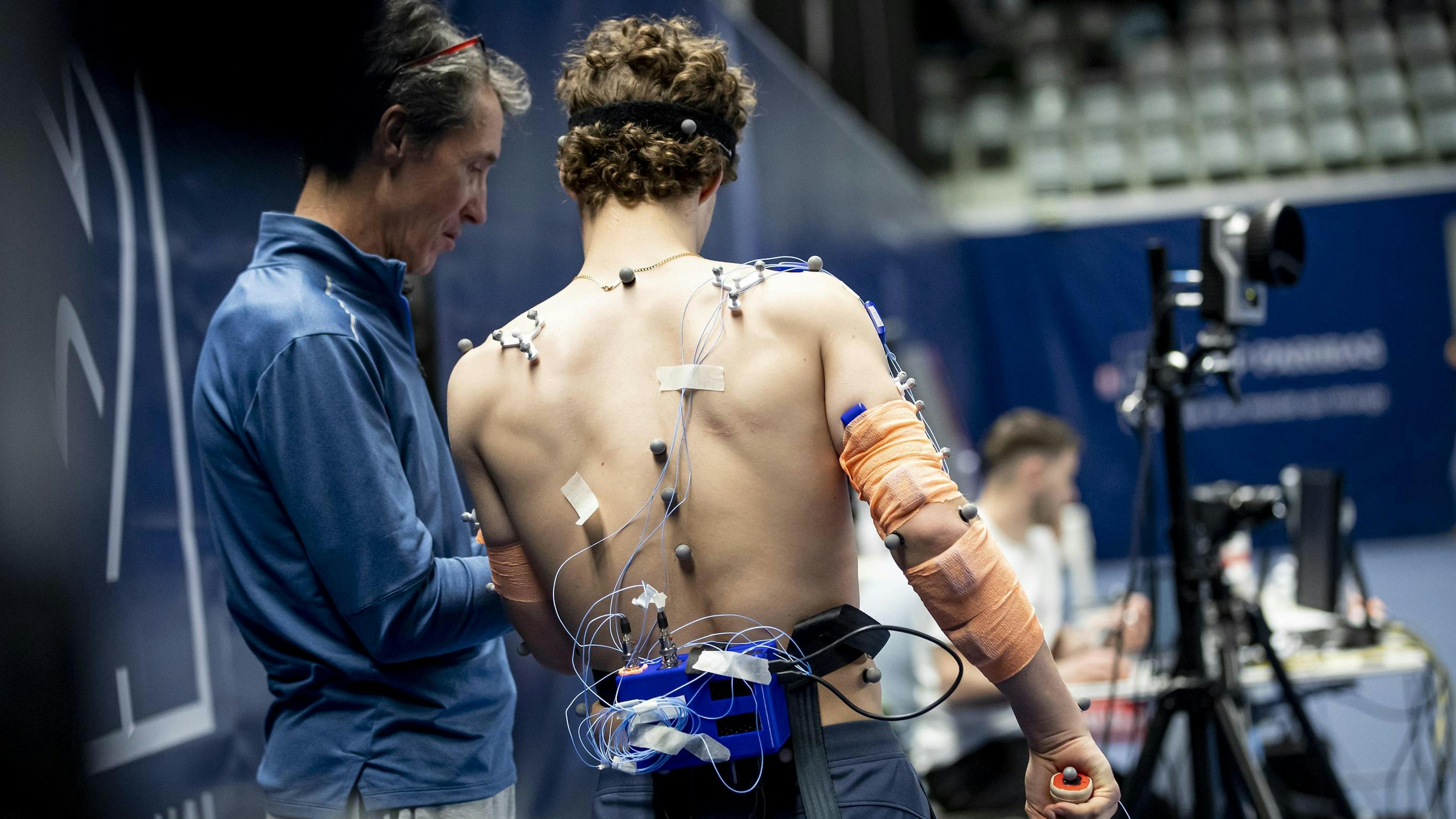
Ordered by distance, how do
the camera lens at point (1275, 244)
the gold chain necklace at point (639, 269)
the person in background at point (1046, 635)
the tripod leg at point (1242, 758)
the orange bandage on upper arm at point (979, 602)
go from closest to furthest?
the orange bandage on upper arm at point (979, 602) → the gold chain necklace at point (639, 269) → the tripod leg at point (1242, 758) → the camera lens at point (1275, 244) → the person in background at point (1046, 635)

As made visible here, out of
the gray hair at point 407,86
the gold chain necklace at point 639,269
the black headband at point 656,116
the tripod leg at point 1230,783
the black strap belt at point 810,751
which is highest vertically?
the gray hair at point 407,86

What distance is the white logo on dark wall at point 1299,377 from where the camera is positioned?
7.98m

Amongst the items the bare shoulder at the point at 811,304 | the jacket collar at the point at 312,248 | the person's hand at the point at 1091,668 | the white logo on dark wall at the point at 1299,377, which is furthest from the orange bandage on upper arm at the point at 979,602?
the white logo on dark wall at the point at 1299,377

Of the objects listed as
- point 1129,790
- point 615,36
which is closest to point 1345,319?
point 1129,790

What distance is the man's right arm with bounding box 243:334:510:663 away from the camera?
111 cm

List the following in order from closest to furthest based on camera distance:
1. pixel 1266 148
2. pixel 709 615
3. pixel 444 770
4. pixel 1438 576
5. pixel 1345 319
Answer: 1. pixel 709 615
2. pixel 444 770
3. pixel 1438 576
4. pixel 1345 319
5. pixel 1266 148

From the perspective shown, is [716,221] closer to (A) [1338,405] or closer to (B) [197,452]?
(B) [197,452]

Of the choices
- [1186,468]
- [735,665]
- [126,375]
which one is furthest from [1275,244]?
[126,375]

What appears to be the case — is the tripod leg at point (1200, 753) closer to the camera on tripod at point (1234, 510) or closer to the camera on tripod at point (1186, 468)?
the camera on tripod at point (1186, 468)

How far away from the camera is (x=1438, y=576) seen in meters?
6.50

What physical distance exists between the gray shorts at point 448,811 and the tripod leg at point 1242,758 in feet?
4.34

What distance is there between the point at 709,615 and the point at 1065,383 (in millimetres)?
7680

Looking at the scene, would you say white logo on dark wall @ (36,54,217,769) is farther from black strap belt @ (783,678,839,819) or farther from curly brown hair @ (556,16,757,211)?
black strap belt @ (783,678,839,819)

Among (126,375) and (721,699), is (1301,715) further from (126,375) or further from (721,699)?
(126,375)
